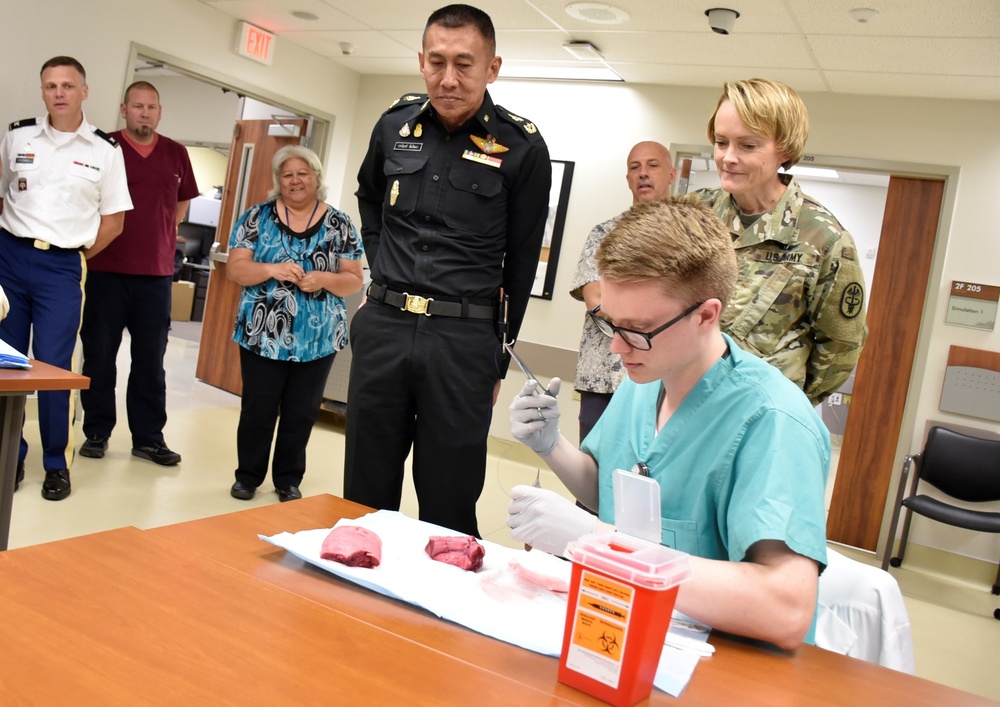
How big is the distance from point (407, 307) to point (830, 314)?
42.1 inches

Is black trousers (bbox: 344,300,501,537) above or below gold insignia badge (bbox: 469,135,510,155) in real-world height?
below

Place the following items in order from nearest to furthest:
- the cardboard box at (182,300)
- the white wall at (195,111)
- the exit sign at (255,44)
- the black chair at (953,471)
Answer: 1. the black chair at (953,471)
2. the exit sign at (255,44)
3. the white wall at (195,111)
4. the cardboard box at (182,300)

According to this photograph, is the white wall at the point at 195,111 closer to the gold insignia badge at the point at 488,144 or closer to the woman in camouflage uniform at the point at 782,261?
the gold insignia badge at the point at 488,144

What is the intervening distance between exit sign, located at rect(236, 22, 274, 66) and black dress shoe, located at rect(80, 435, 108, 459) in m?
2.69

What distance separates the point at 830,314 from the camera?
2033 mm

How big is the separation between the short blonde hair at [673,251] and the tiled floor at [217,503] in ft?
8.32

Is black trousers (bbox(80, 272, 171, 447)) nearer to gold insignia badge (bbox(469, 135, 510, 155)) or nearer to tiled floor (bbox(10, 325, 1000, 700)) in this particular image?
tiled floor (bbox(10, 325, 1000, 700))

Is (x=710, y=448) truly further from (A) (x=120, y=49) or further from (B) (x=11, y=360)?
(A) (x=120, y=49)

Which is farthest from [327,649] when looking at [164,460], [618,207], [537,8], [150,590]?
[618,207]

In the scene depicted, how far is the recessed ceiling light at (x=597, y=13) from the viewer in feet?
13.6

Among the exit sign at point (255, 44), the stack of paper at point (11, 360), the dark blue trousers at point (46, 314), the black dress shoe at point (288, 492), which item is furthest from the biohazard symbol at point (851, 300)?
the exit sign at point (255, 44)

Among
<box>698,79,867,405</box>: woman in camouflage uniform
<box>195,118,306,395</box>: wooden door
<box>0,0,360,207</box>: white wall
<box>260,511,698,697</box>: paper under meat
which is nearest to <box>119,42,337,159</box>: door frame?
<box>0,0,360,207</box>: white wall

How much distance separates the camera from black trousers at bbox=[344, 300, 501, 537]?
89.3 inches

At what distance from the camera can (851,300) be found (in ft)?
6.67
